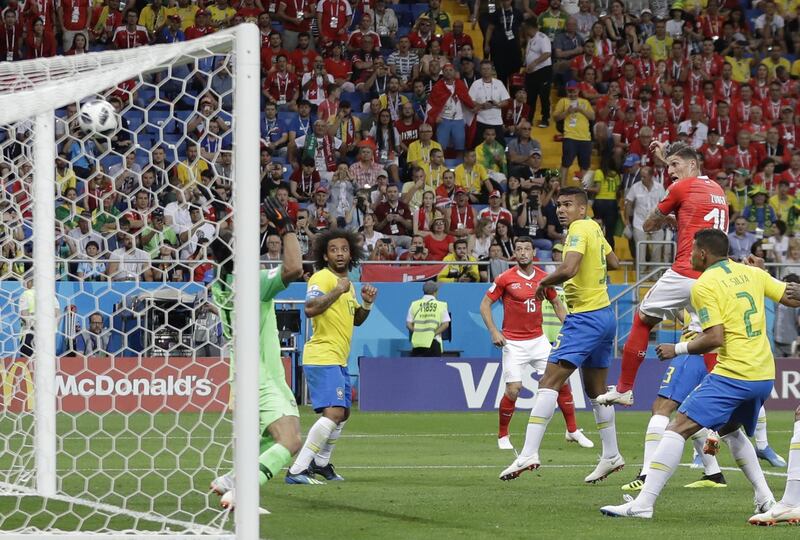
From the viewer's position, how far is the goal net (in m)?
7.14

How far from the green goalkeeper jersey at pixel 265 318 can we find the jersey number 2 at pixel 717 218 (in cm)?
396

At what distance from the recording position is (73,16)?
2373 cm

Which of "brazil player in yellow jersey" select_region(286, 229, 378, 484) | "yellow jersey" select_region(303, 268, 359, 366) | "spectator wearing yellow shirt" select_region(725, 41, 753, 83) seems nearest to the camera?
"brazil player in yellow jersey" select_region(286, 229, 378, 484)

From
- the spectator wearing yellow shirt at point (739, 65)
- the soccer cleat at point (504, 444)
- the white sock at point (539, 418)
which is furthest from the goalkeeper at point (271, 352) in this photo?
the spectator wearing yellow shirt at point (739, 65)

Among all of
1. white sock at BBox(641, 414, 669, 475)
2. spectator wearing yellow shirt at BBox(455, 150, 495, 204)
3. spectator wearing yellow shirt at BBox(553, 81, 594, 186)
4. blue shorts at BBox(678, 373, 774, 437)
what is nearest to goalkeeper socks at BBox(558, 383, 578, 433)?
white sock at BBox(641, 414, 669, 475)

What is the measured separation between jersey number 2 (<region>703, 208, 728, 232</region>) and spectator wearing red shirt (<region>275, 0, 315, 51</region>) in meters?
15.5

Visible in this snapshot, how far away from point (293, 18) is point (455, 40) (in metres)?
3.15

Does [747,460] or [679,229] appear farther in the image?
[679,229]

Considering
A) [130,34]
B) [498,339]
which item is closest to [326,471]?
[498,339]

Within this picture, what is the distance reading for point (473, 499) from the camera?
9984 millimetres

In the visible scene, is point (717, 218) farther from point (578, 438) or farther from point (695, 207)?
point (578, 438)

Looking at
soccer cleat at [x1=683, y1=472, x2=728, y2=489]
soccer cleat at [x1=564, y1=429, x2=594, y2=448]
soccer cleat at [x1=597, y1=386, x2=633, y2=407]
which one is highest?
soccer cleat at [x1=597, y1=386, x2=633, y2=407]

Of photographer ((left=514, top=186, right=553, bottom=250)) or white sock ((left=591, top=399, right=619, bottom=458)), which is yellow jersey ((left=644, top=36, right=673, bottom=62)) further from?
white sock ((left=591, top=399, right=619, bottom=458))

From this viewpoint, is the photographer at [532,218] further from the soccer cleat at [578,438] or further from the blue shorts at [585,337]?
the blue shorts at [585,337]
